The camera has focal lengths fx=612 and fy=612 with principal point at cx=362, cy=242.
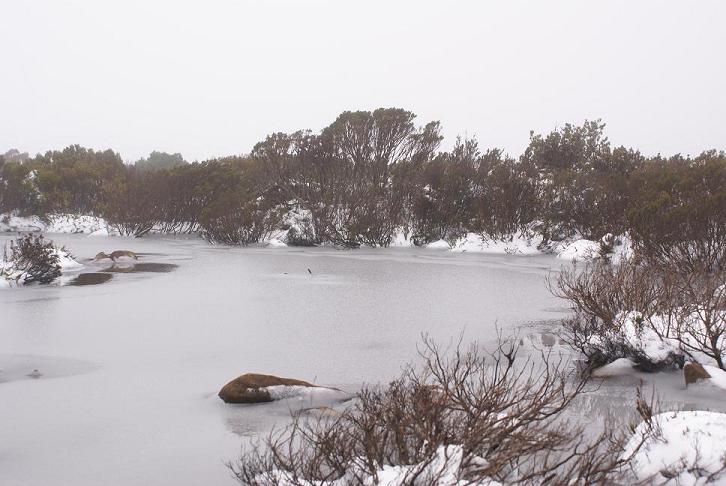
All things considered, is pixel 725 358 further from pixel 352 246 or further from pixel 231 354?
pixel 352 246

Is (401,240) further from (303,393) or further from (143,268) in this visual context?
(303,393)

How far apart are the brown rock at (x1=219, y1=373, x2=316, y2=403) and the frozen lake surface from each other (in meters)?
0.12

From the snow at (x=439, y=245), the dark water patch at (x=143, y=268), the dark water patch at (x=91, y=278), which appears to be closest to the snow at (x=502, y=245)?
the snow at (x=439, y=245)

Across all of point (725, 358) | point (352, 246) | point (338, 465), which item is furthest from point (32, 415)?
point (352, 246)

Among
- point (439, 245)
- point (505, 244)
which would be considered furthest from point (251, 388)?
point (439, 245)

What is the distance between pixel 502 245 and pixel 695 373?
17874 millimetres

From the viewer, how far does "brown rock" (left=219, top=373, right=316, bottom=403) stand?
18.7 feet

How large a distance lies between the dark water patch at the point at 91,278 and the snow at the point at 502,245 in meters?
13.3

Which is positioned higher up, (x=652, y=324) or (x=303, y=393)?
(x=652, y=324)

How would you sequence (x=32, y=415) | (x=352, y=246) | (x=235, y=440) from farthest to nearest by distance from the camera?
(x=352, y=246) → (x=32, y=415) → (x=235, y=440)

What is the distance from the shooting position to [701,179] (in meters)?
18.9

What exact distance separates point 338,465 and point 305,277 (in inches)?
482

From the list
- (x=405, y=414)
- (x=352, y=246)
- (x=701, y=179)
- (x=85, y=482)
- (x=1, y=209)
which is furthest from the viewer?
(x=1, y=209)

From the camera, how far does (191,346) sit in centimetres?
795
